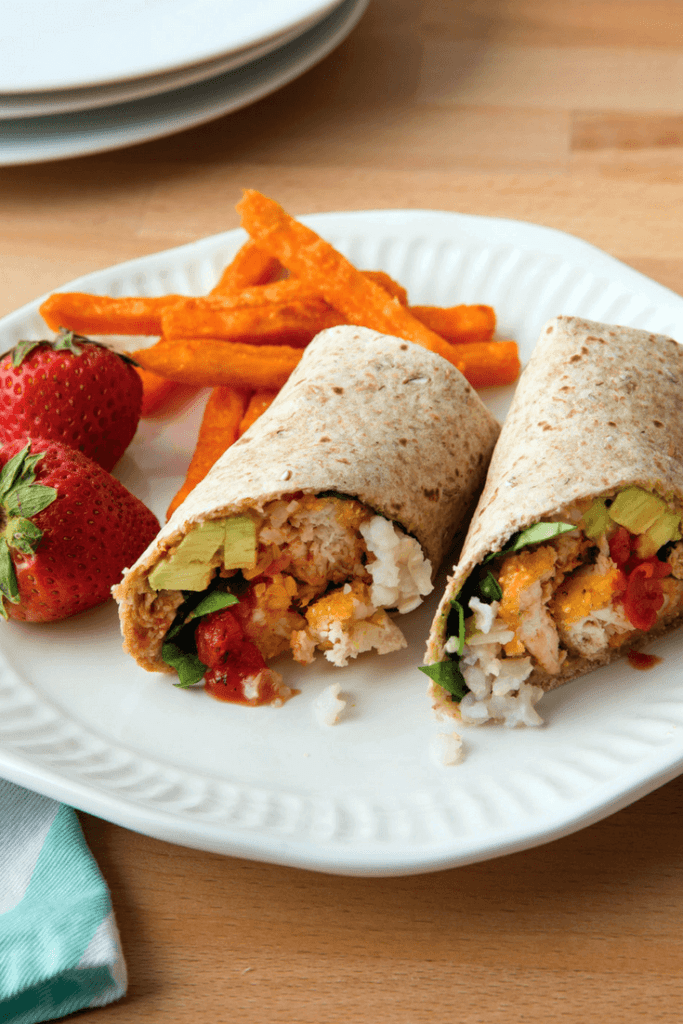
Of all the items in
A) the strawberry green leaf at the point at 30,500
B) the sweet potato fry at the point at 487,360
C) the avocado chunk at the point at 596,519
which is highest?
the sweet potato fry at the point at 487,360

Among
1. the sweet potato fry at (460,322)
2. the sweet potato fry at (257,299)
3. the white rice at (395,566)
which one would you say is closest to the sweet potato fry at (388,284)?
the sweet potato fry at (460,322)

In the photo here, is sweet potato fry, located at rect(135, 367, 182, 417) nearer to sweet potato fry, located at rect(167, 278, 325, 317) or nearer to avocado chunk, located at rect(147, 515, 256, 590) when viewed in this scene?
sweet potato fry, located at rect(167, 278, 325, 317)

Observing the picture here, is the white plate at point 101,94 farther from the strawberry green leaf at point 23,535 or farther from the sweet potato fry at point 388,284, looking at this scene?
the strawberry green leaf at point 23,535

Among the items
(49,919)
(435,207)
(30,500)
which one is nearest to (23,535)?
(30,500)

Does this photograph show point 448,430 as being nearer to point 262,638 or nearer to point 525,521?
point 525,521

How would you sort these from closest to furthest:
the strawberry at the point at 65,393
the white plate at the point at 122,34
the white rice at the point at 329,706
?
the white rice at the point at 329,706 → the strawberry at the point at 65,393 → the white plate at the point at 122,34

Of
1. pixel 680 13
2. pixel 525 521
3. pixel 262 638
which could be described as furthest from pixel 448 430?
pixel 680 13
